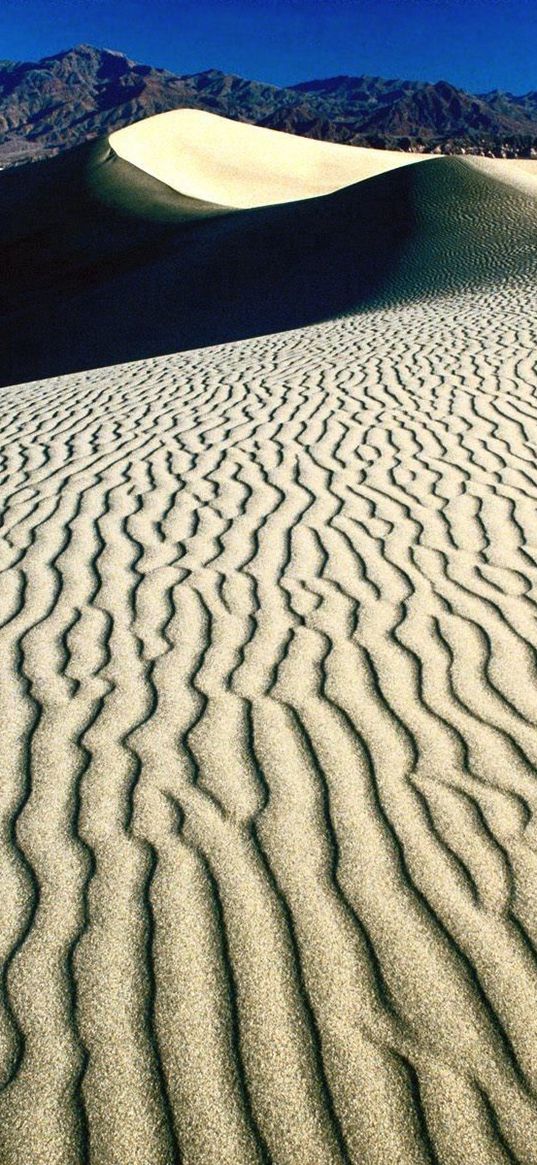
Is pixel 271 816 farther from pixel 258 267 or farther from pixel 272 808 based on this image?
pixel 258 267

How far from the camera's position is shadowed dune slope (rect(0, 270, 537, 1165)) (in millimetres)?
2182

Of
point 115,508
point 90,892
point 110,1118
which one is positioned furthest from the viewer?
point 115,508

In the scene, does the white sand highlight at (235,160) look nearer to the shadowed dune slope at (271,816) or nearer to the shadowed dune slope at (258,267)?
the shadowed dune slope at (258,267)

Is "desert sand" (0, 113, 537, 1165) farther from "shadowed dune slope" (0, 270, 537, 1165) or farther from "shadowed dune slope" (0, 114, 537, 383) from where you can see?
"shadowed dune slope" (0, 114, 537, 383)

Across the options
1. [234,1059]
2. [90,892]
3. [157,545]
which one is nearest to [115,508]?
[157,545]

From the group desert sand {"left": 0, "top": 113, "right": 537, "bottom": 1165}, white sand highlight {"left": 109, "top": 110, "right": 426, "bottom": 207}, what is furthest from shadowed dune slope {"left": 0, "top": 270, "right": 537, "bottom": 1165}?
white sand highlight {"left": 109, "top": 110, "right": 426, "bottom": 207}

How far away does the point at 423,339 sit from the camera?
11.3 meters

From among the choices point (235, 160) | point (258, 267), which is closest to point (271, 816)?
point (258, 267)

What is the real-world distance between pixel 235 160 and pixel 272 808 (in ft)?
154

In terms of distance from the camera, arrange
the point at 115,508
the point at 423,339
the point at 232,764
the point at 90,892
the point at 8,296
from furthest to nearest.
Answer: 1. the point at 8,296
2. the point at 423,339
3. the point at 115,508
4. the point at 232,764
5. the point at 90,892

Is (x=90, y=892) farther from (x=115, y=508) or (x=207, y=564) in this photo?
(x=115, y=508)

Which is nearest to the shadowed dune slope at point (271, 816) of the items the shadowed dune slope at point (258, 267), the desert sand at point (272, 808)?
the desert sand at point (272, 808)

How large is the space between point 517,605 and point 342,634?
2.61ft

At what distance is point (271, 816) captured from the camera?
3043mm
